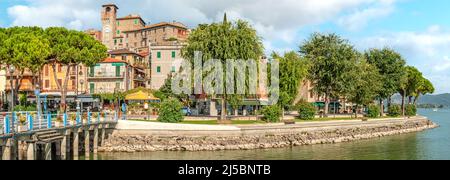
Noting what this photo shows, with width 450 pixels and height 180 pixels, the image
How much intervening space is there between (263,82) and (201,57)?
11.1 meters

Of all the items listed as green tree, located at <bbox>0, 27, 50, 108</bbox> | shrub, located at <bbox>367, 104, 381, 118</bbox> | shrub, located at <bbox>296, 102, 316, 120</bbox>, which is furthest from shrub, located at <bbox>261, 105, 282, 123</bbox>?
shrub, located at <bbox>367, 104, 381, 118</bbox>

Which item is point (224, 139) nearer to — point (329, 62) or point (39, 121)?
point (39, 121)

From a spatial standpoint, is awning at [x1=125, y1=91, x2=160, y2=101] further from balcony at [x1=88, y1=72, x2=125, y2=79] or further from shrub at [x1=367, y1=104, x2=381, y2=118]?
shrub at [x1=367, y1=104, x2=381, y2=118]

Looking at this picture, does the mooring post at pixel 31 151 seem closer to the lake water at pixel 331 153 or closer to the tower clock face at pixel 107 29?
the lake water at pixel 331 153

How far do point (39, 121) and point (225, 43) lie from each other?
2404 cm

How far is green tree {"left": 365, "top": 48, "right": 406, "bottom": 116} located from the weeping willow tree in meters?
38.6

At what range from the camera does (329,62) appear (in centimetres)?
6838

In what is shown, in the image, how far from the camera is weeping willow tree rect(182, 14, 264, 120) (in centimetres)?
4916

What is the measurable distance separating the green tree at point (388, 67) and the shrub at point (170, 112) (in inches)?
1761

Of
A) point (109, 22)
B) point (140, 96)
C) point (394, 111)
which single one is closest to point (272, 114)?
point (140, 96)

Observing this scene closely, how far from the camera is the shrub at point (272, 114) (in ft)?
170

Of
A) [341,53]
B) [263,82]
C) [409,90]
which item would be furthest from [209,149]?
[409,90]

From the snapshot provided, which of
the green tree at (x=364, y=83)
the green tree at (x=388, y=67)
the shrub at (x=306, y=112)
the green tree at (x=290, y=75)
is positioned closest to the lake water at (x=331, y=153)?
the shrub at (x=306, y=112)
